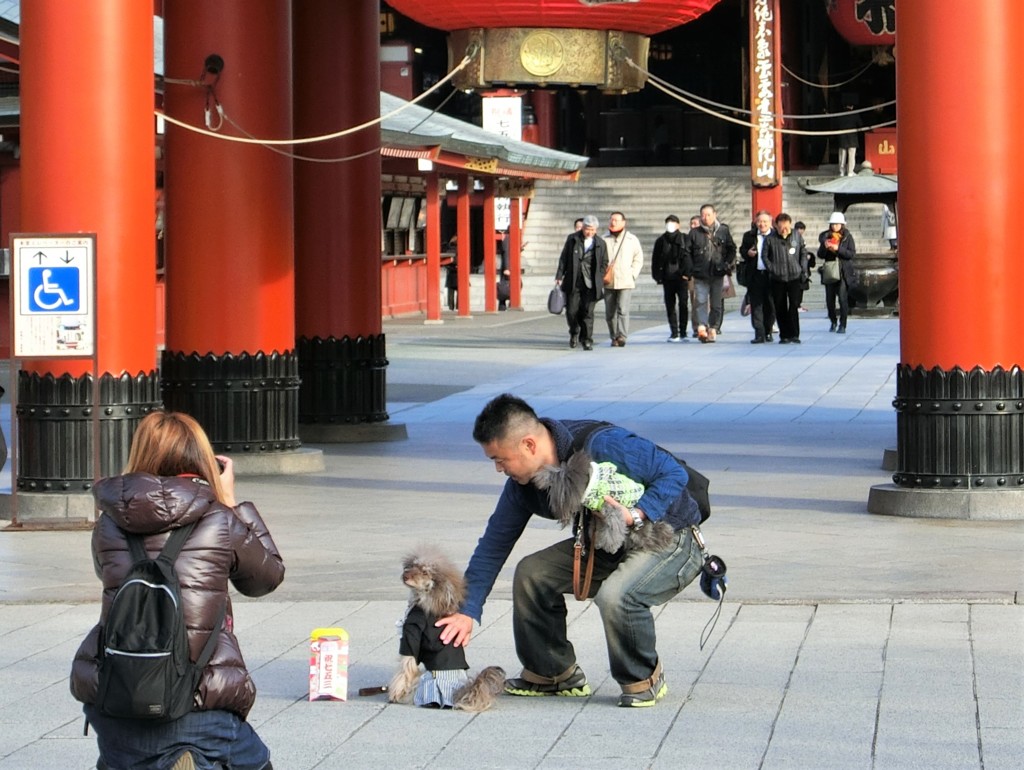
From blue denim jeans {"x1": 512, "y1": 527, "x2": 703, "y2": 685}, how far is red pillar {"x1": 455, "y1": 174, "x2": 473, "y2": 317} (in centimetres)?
2684

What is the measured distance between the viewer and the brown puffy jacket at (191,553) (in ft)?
14.9

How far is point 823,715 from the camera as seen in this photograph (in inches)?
258

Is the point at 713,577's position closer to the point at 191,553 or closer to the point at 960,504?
the point at 191,553

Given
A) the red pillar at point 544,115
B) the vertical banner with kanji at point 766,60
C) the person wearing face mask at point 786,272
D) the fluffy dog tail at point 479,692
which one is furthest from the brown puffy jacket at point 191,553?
the red pillar at point 544,115

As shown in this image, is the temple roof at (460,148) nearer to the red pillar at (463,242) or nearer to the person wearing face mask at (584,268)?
the red pillar at (463,242)

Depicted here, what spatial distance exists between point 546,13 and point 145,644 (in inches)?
298

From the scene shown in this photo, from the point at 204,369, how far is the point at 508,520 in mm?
7348

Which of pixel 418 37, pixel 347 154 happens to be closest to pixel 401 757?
pixel 347 154

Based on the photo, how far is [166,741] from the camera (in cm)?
462

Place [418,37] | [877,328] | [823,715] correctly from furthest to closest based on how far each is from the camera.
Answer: [418,37] < [877,328] < [823,715]

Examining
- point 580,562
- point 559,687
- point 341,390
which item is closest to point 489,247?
point 341,390

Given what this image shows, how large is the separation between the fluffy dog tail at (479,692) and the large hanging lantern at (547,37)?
220 inches

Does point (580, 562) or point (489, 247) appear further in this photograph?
point (489, 247)

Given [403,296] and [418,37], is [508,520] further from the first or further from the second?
[418,37]
